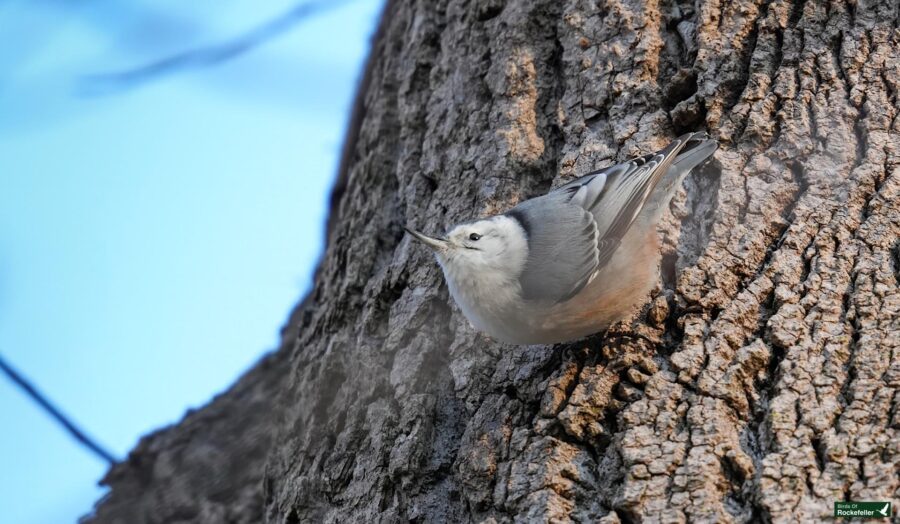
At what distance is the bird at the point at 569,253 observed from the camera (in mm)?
2473

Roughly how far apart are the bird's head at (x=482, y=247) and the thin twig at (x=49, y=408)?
1.32m

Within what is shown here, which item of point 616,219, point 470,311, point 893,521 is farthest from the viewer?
point 616,219

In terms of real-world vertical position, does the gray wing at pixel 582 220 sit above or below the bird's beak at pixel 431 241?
below

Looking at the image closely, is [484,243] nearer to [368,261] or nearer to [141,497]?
[368,261]

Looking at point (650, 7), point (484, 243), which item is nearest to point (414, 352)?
point (484, 243)

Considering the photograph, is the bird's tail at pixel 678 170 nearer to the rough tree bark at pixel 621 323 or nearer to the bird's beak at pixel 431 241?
the rough tree bark at pixel 621 323

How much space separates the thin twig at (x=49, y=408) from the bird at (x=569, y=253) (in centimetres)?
132

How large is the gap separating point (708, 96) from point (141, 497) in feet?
7.55

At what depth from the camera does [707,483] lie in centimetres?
187

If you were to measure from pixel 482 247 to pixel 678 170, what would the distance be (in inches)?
22.4

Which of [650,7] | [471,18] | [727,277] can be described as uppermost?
[471,18]

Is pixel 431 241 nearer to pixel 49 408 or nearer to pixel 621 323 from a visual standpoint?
pixel 621 323

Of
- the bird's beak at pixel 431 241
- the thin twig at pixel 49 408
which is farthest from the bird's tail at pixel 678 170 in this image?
the thin twig at pixel 49 408

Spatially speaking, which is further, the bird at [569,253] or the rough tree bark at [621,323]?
the bird at [569,253]
